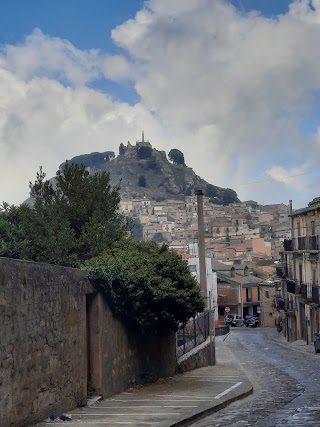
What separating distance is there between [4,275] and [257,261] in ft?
385

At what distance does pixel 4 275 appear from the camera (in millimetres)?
11438

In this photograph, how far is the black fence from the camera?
26047 millimetres

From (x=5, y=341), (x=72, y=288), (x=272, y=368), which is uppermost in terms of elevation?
(x=72, y=288)

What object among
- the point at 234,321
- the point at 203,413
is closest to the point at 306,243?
the point at 234,321

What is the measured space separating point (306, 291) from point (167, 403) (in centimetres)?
4101

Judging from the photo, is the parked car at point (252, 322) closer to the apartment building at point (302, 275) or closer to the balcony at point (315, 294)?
the apartment building at point (302, 275)

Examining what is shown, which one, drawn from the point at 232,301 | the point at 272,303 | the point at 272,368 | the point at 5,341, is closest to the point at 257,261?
the point at 232,301

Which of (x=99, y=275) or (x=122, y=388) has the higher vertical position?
(x=99, y=275)

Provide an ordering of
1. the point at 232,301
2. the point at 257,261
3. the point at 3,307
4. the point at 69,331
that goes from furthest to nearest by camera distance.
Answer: the point at 257,261, the point at 232,301, the point at 69,331, the point at 3,307

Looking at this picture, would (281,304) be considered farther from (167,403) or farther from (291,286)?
(167,403)

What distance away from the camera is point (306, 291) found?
5562cm

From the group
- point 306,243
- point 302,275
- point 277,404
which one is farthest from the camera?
point 302,275

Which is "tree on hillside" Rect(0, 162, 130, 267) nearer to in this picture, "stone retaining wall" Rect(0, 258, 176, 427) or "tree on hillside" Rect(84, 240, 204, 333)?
"tree on hillside" Rect(84, 240, 204, 333)

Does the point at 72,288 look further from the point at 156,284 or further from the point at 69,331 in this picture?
the point at 156,284
